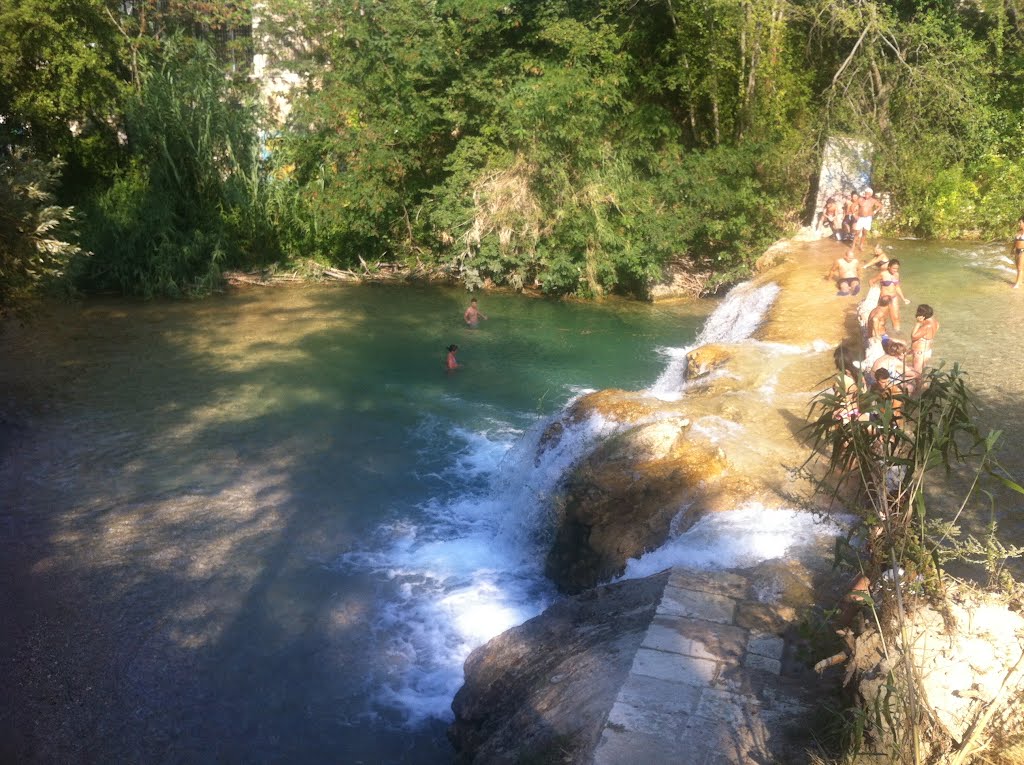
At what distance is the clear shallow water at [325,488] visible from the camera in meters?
7.73

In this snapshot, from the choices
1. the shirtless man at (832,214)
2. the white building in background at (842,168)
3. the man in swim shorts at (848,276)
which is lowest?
the man in swim shorts at (848,276)

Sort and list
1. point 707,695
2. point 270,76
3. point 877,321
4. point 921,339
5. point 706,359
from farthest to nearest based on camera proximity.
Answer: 1. point 270,76
2. point 706,359
3. point 877,321
4. point 921,339
5. point 707,695

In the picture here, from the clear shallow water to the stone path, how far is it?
1.19 meters

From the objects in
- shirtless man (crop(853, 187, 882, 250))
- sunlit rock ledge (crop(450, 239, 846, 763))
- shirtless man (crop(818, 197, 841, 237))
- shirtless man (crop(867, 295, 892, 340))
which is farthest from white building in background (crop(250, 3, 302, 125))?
shirtless man (crop(867, 295, 892, 340))

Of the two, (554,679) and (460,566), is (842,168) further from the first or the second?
(554,679)

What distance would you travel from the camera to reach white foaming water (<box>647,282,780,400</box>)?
45.5 feet

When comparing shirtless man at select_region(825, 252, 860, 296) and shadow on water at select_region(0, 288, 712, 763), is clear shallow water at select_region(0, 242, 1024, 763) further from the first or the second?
shirtless man at select_region(825, 252, 860, 296)

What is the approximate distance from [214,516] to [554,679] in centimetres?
579

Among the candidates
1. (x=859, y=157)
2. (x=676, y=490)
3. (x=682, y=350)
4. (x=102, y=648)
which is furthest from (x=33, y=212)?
(x=859, y=157)

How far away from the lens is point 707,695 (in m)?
5.49

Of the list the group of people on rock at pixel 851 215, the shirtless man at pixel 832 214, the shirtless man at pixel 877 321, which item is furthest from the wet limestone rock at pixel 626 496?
the shirtless man at pixel 832 214

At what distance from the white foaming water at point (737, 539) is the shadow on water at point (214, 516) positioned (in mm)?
2633

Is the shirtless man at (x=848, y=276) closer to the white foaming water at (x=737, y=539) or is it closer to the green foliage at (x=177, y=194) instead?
the white foaming water at (x=737, y=539)

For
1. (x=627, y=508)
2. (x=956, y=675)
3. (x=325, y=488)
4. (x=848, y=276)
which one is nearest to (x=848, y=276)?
(x=848, y=276)
